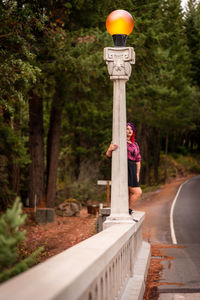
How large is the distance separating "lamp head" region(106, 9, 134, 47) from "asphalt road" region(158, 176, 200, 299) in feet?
12.9

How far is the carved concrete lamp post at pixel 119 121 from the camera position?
684cm

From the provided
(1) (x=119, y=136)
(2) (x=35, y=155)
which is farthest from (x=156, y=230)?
(1) (x=119, y=136)

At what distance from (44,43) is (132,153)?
985cm

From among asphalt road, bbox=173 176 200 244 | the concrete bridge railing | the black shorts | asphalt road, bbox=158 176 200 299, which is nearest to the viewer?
the concrete bridge railing

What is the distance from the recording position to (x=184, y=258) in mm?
10844

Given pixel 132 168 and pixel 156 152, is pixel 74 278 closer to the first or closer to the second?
pixel 132 168

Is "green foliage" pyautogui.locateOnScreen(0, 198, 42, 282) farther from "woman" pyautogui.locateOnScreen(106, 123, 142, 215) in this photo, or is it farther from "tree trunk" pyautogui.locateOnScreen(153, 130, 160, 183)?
"tree trunk" pyautogui.locateOnScreen(153, 130, 160, 183)

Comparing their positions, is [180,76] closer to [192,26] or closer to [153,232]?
[192,26]

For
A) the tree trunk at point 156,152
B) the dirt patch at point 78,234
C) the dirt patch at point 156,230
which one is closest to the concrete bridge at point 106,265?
the dirt patch at point 156,230

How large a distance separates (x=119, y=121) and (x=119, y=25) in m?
1.53

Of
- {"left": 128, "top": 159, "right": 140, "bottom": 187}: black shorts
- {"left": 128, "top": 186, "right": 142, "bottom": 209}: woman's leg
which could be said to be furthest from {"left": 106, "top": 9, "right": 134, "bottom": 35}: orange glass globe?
{"left": 128, "top": 186, "right": 142, "bottom": 209}: woman's leg

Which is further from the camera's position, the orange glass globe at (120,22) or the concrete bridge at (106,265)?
the orange glass globe at (120,22)

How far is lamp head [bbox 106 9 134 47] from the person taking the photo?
23.5 feet

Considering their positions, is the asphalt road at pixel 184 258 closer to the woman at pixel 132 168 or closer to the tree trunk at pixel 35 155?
the woman at pixel 132 168
